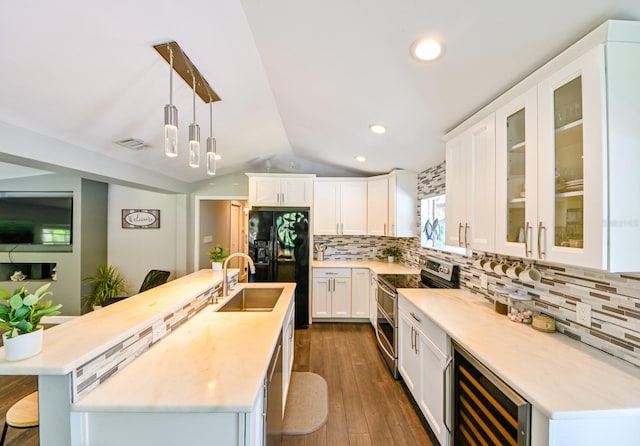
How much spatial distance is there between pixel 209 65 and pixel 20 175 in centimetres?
469

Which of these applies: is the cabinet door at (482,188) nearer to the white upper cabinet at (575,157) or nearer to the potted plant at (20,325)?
the white upper cabinet at (575,157)

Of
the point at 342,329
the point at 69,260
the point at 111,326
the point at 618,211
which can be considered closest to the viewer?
the point at 618,211

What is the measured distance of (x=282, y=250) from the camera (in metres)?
3.92

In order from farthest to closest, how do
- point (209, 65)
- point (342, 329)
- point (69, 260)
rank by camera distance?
point (69, 260)
point (342, 329)
point (209, 65)

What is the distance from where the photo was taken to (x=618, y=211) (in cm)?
102

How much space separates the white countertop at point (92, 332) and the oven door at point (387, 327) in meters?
1.76

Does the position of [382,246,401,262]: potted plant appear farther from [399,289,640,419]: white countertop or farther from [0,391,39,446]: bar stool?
[0,391,39,446]: bar stool

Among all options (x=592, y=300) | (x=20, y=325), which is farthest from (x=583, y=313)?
(x=20, y=325)

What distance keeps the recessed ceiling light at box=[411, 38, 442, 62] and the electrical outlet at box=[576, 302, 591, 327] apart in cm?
149

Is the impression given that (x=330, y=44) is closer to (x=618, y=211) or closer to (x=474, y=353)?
(x=618, y=211)

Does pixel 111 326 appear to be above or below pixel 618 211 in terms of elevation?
below

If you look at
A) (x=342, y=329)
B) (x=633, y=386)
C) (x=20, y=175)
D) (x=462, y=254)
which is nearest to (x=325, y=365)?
(x=342, y=329)

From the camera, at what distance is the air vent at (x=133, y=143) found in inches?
98.2

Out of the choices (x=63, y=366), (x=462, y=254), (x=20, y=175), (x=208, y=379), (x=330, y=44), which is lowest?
(x=208, y=379)
